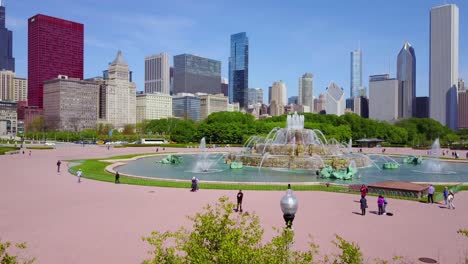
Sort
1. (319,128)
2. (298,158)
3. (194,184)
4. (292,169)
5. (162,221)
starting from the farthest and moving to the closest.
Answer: (319,128) < (298,158) < (292,169) < (194,184) < (162,221)

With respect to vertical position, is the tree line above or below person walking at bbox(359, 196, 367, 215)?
above

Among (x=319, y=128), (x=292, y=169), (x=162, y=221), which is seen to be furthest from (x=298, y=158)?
(x=319, y=128)

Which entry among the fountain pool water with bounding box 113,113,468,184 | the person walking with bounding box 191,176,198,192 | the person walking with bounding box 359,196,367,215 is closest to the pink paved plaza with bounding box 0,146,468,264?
the person walking with bounding box 359,196,367,215

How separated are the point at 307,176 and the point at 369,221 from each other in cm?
1611

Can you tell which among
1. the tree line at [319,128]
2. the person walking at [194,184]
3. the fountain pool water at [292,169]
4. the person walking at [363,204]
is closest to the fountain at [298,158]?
the fountain pool water at [292,169]

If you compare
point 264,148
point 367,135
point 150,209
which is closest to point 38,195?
point 150,209

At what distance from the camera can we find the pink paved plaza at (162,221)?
11602mm

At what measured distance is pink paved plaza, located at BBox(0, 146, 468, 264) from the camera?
11602mm

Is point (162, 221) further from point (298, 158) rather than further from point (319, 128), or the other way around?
point (319, 128)

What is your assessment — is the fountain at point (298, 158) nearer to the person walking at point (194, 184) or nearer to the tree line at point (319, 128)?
the person walking at point (194, 184)

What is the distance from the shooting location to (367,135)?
99.2 m

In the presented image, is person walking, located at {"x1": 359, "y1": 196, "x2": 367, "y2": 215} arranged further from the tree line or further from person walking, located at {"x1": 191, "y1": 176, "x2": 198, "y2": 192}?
the tree line

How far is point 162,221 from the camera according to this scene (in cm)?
1495

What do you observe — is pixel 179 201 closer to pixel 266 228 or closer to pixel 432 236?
pixel 266 228
